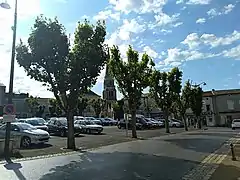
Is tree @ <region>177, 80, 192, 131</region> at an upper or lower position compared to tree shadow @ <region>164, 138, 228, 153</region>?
upper

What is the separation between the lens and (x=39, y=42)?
1952 centimetres

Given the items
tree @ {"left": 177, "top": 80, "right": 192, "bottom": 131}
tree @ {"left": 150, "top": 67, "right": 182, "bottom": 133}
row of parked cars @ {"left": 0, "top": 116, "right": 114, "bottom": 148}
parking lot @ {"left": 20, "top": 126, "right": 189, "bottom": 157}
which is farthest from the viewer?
tree @ {"left": 177, "top": 80, "right": 192, "bottom": 131}

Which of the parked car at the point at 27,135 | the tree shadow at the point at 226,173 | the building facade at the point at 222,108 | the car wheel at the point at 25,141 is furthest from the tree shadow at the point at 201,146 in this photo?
the building facade at the point at 222,108

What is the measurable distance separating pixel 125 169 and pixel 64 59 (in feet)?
35.7

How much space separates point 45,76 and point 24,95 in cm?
8704

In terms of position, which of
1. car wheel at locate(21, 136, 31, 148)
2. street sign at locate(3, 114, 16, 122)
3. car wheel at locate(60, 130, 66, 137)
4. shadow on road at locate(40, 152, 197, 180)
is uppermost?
street sign at locate(3, 114, 16, 122)

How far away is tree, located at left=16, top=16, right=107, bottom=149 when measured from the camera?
64.5 ft

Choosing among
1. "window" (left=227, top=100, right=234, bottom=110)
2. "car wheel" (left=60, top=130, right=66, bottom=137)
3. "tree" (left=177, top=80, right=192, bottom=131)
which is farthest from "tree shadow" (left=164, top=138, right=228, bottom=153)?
"window" (left=227, top=100, right=234, bottom=110)

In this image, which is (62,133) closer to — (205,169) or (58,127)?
(58,127)

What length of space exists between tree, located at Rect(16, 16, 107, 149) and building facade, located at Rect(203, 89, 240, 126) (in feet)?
196

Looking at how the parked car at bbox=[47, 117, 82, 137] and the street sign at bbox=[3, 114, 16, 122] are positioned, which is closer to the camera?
the street sign at bbox=[3, 114, 16, 122]

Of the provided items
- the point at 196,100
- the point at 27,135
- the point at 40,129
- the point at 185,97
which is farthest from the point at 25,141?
the point at 196,100

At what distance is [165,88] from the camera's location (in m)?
42.5

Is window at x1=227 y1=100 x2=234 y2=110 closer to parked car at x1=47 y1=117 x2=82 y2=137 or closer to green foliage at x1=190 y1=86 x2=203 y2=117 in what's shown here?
green foliage at x1=190 y1=86 x2=203 y2=117
